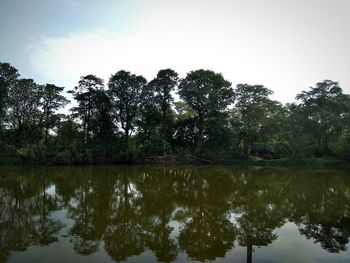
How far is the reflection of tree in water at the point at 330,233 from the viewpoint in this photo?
20.9ft

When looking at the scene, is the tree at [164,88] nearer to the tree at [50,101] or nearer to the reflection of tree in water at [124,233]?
the tree at [50,101]

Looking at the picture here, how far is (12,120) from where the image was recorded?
40812mm

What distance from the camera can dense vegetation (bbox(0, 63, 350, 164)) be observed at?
39.8 meters

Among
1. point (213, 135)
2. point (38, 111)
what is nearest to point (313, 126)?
point (213, 135)

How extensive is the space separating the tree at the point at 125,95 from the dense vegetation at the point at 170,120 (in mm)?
143

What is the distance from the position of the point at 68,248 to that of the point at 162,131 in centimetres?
3821

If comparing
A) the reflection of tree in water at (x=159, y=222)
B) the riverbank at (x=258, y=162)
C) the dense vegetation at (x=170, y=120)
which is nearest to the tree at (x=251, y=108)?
the dense vegetation at (x=170, y=120)

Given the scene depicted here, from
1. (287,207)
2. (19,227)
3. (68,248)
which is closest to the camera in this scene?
(68,248)

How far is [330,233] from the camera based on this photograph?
7.26 metres

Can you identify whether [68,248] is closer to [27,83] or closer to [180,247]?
[180,247]

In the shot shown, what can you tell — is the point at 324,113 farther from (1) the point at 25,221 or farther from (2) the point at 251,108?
(1) the point at 25,221

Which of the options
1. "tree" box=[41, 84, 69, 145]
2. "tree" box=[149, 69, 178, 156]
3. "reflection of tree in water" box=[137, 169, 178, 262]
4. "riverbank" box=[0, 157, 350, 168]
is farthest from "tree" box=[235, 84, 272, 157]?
"reflection of tree in water" box=[137, 169, 178, 262]

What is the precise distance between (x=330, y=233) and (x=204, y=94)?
3709cm

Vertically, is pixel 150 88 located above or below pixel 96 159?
above
